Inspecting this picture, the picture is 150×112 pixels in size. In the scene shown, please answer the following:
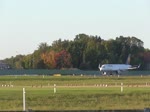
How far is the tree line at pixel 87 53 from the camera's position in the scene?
175875 millimetres

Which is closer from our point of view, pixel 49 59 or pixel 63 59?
pixel 63 59

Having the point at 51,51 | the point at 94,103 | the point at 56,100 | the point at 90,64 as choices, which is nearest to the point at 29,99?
the point at 56,100

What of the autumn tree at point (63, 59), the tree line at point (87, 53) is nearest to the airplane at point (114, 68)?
the tree line at point (87, 53)

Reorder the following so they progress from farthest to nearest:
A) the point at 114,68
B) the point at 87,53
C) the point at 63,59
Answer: the point at 63,59, the point at 87,53, the point at 114,68

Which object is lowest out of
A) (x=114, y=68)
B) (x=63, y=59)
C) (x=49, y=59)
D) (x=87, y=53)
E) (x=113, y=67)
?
(x=114, y=68)

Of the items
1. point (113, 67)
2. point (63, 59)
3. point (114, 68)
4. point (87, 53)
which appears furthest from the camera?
point (63, 59)

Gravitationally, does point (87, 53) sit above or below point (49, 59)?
above

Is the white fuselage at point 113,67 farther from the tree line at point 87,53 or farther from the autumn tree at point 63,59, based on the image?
the autumn tree at point 63,59

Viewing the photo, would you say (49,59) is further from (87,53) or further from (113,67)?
(113,67)

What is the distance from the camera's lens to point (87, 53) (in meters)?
175

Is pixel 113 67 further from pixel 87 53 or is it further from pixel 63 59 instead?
pixel 63 59

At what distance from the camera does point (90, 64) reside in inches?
6944

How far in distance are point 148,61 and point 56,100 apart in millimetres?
148892

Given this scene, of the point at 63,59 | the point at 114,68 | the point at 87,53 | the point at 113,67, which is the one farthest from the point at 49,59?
the point at 114,68
